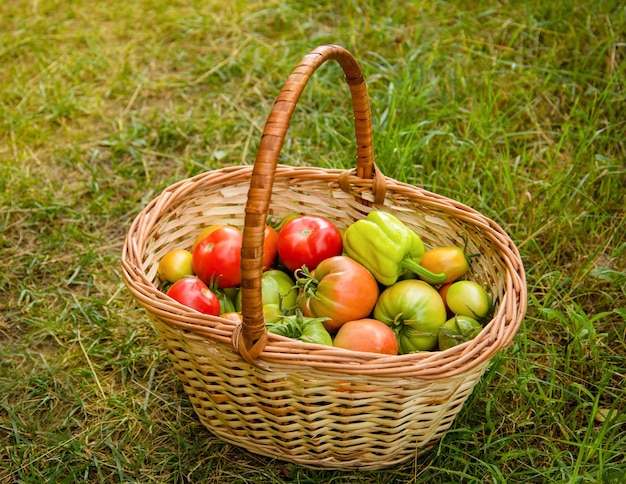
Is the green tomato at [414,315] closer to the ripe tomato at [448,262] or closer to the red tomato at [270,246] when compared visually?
the ripe tomato at [448,262]

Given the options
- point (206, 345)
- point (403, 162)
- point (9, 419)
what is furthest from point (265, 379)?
point (403, 162)

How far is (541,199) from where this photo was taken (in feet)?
8.38

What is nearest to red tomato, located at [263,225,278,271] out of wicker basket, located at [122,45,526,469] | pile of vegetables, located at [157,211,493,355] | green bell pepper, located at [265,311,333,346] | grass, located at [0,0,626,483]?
pile of vegetables, located at [157,211,493,355]

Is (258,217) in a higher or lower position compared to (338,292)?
higher

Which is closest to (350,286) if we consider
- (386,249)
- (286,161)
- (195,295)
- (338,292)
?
(338,292)

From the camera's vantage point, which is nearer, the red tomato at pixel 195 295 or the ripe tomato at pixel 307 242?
the red tomato at pixel 195 295

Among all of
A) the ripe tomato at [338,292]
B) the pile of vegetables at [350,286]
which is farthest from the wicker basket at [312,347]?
the ripe tomato at [338,292]

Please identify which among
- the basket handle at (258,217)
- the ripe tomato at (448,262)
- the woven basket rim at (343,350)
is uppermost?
the basket handle at (258,217)

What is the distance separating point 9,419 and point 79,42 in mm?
2282

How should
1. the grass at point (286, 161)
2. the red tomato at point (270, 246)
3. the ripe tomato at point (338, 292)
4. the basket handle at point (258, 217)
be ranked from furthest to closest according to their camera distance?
1. the red tomato at point (270, 246)
2. the grass at point (286, 161)
3. the ripe tomato at point (338, 292)
4. the basket handle at point (258, 217)

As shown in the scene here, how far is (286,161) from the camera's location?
2803mm

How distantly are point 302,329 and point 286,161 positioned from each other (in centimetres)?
128

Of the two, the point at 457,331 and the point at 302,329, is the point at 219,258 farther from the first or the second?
the point at 457,331

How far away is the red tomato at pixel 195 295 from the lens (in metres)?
1.75
